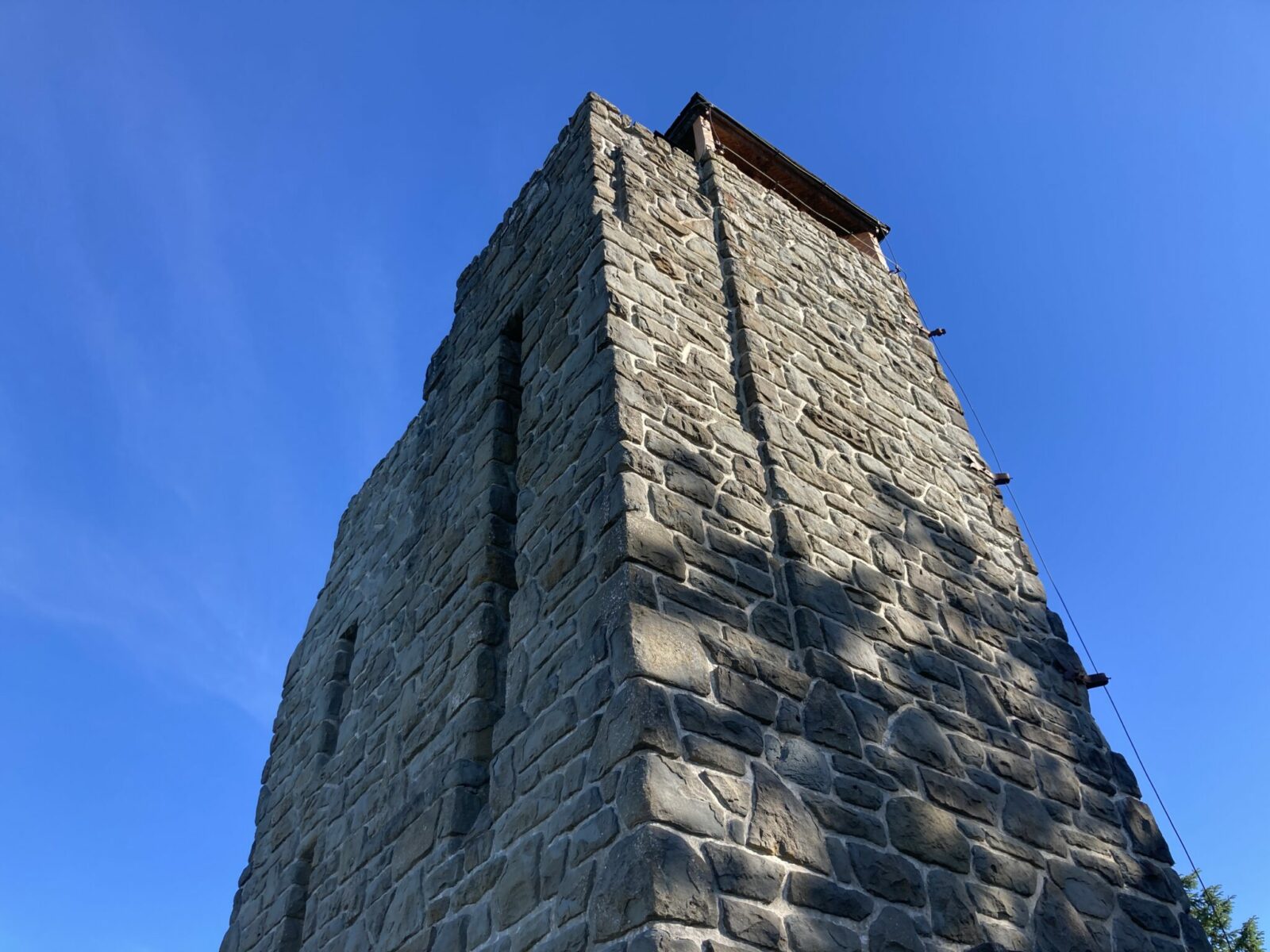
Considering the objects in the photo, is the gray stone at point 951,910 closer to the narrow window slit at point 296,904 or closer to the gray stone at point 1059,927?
the gray stone at point 1059,927

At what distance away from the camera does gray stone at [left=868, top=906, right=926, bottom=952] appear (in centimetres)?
322

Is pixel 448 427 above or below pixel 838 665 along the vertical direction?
above

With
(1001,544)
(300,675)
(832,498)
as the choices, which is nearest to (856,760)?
(832,498)

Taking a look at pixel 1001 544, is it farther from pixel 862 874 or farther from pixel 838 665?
pixel 862 874

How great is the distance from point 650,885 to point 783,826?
61cm

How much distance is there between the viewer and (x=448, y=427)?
6.34m

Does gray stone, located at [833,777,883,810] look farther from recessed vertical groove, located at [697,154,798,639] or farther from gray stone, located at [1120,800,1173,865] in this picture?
gray stone, located at [1120,800,1173,865]

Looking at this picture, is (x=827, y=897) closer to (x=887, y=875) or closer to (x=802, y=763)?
(x=887, y=875)

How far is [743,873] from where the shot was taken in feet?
9.96

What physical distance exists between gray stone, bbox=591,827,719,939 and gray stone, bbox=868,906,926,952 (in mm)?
672

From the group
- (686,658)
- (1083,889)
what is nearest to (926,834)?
(1083,889)

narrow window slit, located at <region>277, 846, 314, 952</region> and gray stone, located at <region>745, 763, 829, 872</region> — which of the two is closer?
gray stone, located at <region>745, 763, 829, 872</region>

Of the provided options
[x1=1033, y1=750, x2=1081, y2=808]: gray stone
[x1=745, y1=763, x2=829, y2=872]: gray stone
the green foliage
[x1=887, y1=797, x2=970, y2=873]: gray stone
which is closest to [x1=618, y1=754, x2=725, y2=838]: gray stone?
[x1=745, y1=763, x2=829, y2=872]: gray stone

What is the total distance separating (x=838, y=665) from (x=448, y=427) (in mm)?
3276
